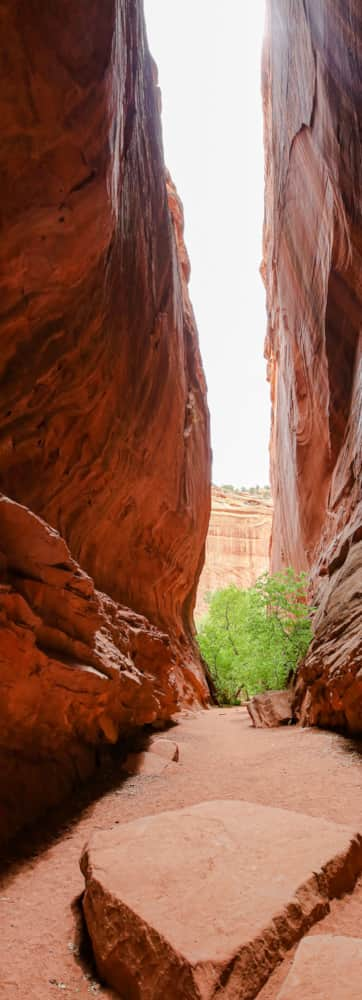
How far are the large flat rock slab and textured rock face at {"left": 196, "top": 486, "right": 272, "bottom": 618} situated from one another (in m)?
44.8

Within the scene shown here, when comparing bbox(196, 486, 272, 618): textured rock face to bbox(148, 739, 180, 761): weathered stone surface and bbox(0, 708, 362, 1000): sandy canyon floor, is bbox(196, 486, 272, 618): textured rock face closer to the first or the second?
bbox(0, 708, 362, 1000): sandy canyon floor

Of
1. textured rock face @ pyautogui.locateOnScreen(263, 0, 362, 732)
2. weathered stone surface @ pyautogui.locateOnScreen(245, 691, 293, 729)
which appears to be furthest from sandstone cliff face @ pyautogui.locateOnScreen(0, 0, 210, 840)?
textured rock face @ pyautogui.locateOnScreen(263, 0, 362, 732)

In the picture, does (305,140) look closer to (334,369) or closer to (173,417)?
(334,369)

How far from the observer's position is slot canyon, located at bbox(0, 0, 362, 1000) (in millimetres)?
A: 2205

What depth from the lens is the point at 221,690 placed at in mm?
19781

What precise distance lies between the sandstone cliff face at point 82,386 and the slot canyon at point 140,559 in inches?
1.4

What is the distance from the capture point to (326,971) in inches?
70.8

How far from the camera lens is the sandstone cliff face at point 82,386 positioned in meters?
4.39

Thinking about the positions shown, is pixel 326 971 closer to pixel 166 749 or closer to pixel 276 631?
pixel 166 749

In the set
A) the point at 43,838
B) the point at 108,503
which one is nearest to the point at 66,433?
the point at 108,503

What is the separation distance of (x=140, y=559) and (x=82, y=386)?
5.54 m

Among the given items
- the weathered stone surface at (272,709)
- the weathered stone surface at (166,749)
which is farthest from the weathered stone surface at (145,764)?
the weathered stone surface at (272,709)

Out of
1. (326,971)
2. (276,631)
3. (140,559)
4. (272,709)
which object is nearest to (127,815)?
(326,971)

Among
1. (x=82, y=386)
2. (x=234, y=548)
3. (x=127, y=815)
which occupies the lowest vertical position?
(x=234, y=548)
